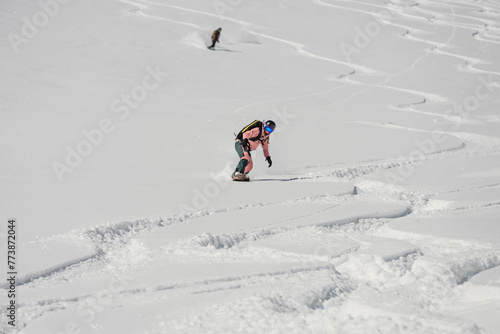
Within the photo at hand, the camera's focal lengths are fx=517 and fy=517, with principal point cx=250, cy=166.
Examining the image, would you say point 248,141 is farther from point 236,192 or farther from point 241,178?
point 236,192

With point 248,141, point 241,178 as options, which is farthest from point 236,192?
point 248,141

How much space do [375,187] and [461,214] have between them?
145cm

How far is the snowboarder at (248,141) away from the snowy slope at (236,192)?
0.29 meters

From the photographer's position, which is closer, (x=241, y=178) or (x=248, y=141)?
(x=241, y=178)

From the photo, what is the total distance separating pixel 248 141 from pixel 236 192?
99 centimetres

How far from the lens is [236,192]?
21.4 ft

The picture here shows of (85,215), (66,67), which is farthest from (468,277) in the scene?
(66,67)

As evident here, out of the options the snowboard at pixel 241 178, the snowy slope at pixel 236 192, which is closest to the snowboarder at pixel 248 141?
the snowboard at pixel 241 178

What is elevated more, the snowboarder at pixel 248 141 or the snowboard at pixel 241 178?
the snowboarder at pixel 248 141

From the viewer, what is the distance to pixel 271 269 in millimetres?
4188

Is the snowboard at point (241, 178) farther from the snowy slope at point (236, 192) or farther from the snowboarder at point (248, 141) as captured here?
the snowy slope at point (236, 192)

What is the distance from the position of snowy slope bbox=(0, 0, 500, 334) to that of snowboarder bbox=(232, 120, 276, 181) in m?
0.29

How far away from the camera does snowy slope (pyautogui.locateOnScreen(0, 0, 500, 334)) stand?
3596 millimetres

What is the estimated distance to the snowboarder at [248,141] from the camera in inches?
278
